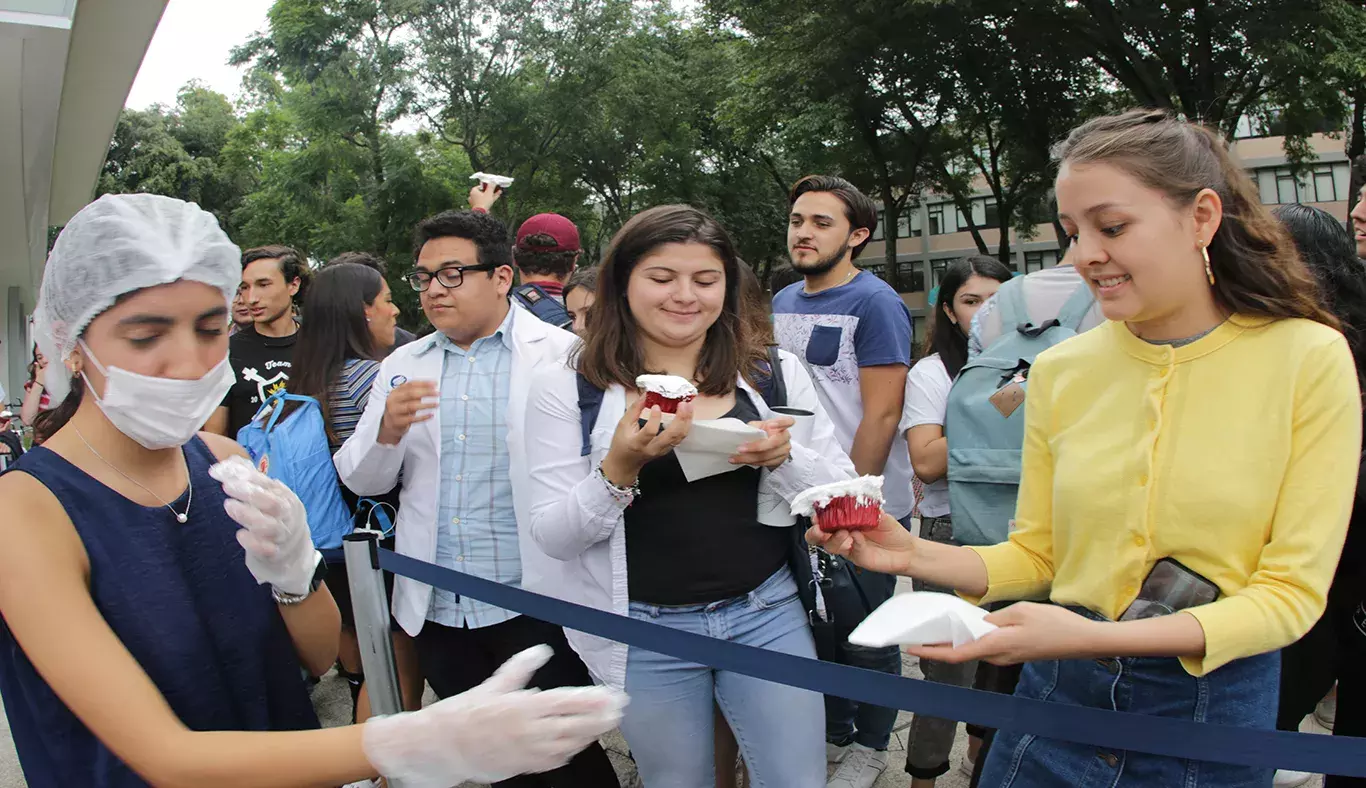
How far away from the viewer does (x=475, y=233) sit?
3463 millimetres

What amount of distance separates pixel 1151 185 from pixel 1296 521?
25.2 inches

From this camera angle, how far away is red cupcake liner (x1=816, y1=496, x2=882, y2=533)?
2.02 m

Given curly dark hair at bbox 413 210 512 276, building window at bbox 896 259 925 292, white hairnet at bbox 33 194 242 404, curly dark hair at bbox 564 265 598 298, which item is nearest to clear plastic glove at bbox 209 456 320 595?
white hairnet at bbox 33 194 242 404

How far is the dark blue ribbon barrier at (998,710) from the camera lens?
1642 mm

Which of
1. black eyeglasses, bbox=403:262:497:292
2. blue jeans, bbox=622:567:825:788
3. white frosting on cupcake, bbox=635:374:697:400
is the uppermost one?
black eyeglasses, bbox=403:262:497:292

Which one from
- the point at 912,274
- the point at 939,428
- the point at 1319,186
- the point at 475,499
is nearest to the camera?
the point at 475,499

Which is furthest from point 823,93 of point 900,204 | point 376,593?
point 376,593

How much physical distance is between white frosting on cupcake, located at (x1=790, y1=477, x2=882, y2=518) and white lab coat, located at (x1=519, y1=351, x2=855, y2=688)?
14.5 inches

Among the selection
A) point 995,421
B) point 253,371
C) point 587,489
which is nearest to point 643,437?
point 587,489

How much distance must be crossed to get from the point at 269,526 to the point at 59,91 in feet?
34.5

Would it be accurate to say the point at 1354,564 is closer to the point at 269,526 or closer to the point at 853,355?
the point at 853,355

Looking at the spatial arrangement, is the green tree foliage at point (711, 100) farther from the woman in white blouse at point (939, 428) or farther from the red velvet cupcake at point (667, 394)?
the red velvet cupcake at point (667, 394)

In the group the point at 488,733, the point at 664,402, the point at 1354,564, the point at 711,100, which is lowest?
the point at 1354,564

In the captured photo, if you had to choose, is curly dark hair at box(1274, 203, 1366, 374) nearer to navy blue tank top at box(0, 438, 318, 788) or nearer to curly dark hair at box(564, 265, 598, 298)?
navy blue tank top at box(0, 438, 318, 788)
